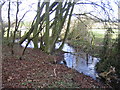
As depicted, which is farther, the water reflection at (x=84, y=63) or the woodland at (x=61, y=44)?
the water reflection at (x=84, y=63)

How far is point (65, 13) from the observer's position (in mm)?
4184

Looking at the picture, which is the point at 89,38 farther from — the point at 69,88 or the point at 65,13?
the point at 69,88

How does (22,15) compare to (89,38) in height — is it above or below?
above

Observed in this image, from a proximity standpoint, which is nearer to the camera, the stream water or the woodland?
the woodland

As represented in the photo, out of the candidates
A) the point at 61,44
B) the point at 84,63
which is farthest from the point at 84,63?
the point at 61,44

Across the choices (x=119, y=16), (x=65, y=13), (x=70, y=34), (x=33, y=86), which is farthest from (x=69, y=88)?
(x=70, y=34)

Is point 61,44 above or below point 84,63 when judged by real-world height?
above

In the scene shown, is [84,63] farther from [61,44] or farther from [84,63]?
[61,44]

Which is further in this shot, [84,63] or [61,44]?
[61,44]

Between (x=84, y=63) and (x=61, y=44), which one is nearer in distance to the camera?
(x=84, y=63)

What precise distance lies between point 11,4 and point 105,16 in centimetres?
234

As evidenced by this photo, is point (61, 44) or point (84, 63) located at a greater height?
point (61, 44)

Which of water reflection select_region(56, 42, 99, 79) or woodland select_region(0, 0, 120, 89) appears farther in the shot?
water reflection select_region(56, 42, 99, 79)

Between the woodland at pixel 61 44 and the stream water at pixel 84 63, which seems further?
the stream water at pixel 84 63
